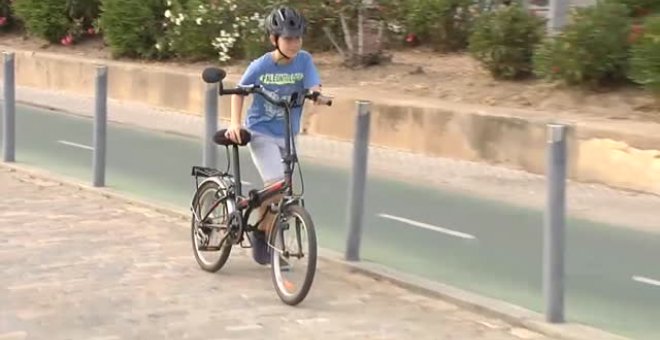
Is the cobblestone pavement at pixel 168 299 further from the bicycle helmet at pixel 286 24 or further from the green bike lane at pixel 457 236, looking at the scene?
the bicycle helmet at pixel 286 24

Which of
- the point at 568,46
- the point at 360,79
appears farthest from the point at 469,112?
the point at 360,79

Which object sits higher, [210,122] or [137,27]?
[137,27]

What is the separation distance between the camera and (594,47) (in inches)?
582

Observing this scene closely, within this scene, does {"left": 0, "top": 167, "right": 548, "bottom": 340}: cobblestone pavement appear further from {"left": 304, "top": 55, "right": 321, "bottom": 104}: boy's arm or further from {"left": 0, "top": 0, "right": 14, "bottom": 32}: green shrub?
{"left": 0, "top": 0, "right": 14, "bottom": 32}: green shrub

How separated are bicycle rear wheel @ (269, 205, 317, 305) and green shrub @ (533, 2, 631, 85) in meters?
8.37

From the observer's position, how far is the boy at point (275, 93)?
7250 millimetres

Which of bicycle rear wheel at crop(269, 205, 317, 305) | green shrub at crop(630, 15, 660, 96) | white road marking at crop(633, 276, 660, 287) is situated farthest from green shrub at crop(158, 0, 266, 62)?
bicycle rear wheel at crop(269, 205, 317, 305)

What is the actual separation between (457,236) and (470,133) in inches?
192

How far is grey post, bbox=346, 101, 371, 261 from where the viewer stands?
8.38 metres

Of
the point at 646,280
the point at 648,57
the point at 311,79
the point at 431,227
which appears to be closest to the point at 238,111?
the point at 311,79

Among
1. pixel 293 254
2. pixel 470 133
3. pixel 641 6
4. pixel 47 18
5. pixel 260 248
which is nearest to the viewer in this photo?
pixel 293 254

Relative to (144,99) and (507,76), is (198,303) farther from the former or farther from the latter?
(144,99)

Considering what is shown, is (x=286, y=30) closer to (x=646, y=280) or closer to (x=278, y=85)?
(x=278, y=85)

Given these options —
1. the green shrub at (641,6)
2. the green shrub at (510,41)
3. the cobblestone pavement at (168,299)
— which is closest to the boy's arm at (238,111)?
the cobblestone pavement at (168,299)
